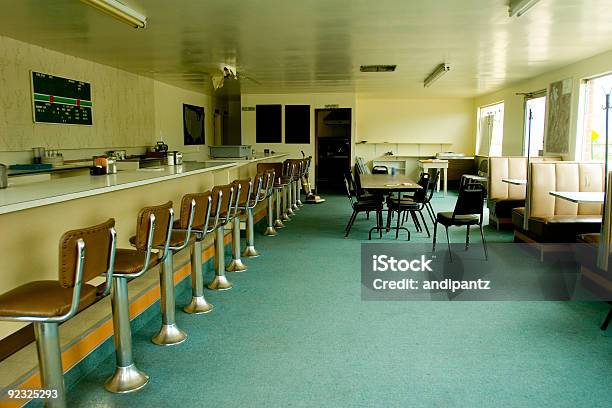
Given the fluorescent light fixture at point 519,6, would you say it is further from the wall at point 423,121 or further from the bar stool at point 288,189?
the wall at point 423,121

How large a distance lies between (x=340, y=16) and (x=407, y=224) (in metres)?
3.82

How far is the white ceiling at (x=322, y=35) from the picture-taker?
445 cm

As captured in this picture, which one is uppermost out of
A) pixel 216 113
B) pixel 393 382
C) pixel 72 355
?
pixel 216 113

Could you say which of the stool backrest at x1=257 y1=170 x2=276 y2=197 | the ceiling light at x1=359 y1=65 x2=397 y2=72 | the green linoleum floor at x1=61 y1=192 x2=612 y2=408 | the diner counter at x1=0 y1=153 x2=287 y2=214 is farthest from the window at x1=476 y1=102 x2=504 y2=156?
the diner counter at x1=0 y1=153 x2=287 y2=214

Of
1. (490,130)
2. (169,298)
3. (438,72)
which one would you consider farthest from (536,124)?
(169,298)

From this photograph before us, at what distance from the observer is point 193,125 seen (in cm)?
1178

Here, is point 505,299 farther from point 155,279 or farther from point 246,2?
point 246,2

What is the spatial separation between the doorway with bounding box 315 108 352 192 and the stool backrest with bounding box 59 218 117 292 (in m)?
10.4

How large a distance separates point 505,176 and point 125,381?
6.33 m

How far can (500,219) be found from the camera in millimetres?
7074

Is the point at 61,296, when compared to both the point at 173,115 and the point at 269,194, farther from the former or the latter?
the point at 173,115

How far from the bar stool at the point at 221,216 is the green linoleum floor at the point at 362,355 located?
0.49 feet

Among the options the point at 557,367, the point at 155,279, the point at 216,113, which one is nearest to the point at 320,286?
the point at 155,279

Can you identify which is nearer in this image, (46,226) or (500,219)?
(46,226)
